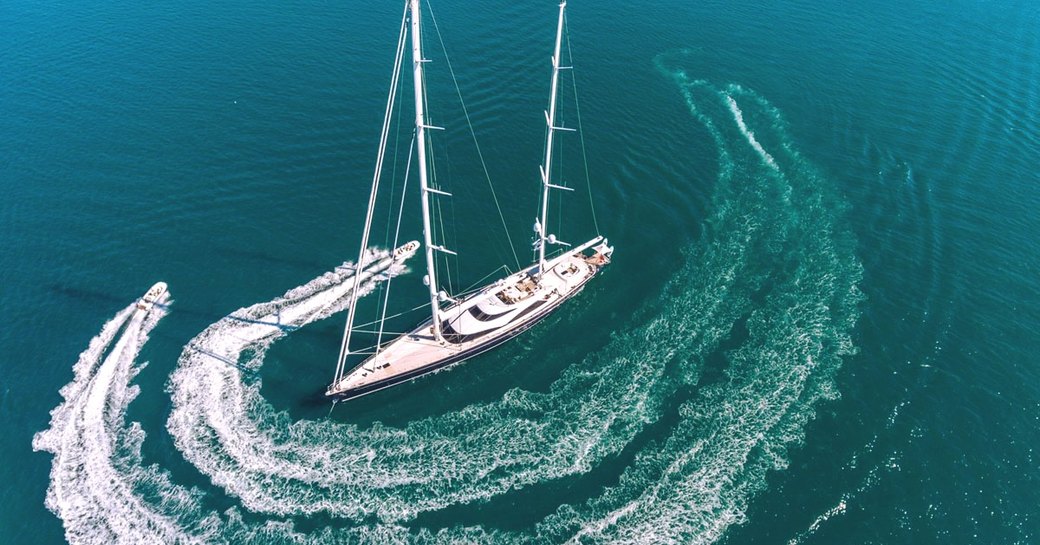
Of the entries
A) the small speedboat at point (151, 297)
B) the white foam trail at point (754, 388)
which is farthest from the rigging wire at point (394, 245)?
the white foam trail at point (754, 388)

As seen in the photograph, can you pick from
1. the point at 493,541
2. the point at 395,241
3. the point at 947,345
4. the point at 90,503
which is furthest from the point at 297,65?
the point at 947,345

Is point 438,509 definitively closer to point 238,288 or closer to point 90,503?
point 90,503

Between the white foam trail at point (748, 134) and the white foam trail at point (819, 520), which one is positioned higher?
the white foam trail at point (748, 134)

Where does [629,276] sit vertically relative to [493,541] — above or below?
above

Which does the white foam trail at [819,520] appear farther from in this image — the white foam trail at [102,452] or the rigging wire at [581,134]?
the white foam trail at [102,452]

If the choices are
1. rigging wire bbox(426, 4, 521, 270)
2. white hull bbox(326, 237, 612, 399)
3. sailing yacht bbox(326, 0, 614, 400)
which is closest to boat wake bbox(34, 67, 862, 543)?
white hull bbox(326, 237, 612, 399)

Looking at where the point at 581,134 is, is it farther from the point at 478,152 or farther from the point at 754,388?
the point at 754,388

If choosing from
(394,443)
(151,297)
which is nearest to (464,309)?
(394,443)
